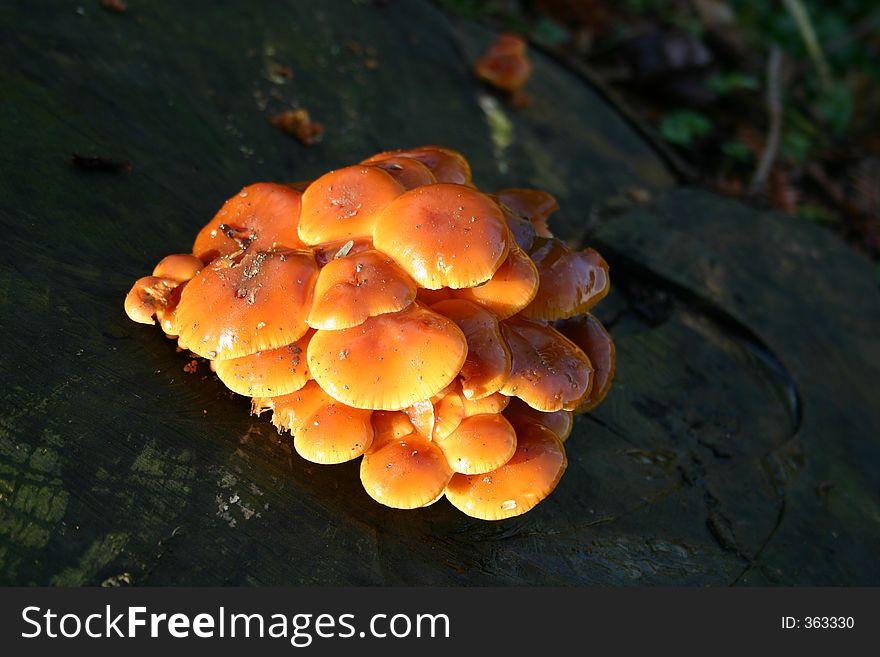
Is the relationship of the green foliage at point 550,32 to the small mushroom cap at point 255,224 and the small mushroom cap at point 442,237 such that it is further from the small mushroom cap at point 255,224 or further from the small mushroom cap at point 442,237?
the small mushroom cap at point 442,237

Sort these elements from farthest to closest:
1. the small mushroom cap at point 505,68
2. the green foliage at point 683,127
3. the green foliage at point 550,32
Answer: the green foliage at point 550,32 < the green foliage at point 683,127 < the small mushroom cap at point 505,68

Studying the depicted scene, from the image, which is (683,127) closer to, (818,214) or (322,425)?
(818,214)

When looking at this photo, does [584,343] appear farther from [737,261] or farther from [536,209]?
[737,261]

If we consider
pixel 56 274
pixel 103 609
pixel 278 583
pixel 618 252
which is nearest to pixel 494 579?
pixel 278 583

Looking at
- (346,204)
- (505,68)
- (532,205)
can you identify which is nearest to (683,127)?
(505,68)

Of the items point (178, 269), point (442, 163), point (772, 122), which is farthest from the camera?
point (772, 122)

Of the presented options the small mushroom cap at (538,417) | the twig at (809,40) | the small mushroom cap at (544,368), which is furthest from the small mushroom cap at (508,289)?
the twig at (809,40)
